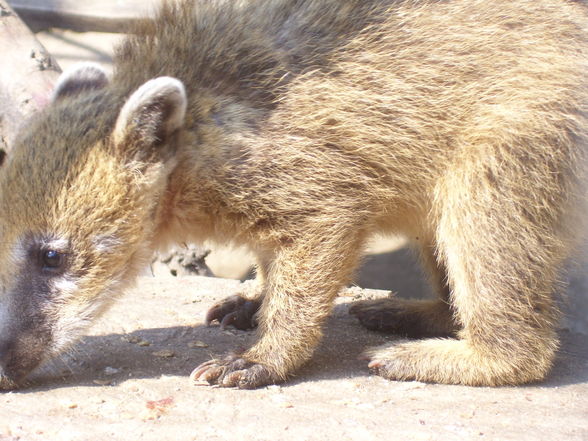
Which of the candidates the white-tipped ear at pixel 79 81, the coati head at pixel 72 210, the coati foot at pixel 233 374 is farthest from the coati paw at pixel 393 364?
the white-tipped ear at pixel 79 81

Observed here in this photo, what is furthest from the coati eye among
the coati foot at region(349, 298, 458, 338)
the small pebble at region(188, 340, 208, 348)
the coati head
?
the coati foot at region(349, 298, 458, 338)

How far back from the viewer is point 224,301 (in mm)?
5676

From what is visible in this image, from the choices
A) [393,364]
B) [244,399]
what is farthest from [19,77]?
[393,364]

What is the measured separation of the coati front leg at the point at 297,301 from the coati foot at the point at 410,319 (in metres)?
1.28

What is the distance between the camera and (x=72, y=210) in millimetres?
4082

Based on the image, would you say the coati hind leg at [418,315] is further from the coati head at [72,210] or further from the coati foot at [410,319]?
the coati head at [72,210]

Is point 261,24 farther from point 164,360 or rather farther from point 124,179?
point 164,360

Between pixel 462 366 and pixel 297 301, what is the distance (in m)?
1.16

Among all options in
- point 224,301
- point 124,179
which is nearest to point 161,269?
point 224,301

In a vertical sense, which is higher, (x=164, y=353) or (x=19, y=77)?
(x=19, y=77)

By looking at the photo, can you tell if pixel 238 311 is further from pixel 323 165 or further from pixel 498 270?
pixel 498 270

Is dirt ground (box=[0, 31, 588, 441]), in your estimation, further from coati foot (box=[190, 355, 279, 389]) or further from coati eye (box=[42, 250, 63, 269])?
coati eye (box=[42, 250, 63, 269])

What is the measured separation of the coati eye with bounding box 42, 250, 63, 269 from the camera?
414 centimetres

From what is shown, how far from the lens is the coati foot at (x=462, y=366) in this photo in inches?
181
